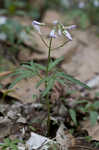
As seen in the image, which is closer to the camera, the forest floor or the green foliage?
the green foliage

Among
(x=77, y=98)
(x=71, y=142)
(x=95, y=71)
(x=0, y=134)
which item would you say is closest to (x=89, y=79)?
(x=95, y=71)

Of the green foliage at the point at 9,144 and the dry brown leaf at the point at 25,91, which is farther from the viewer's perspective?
the dry brown leaf at the point at 25,91

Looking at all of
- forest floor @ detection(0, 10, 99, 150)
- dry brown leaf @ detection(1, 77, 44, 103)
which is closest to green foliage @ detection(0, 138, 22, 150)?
forest floor @ detection(0, 10, 99, 150)

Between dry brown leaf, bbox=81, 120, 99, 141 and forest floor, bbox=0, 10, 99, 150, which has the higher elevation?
forest floor, bbox=0, 10, 99, 150

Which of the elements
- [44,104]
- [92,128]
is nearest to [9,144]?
[44,104]

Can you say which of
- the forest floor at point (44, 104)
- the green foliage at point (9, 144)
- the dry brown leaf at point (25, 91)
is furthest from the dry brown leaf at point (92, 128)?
the green foliage at point (9, 144)

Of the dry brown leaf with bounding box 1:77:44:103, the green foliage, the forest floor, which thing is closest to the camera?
the green foliage

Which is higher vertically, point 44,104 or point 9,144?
point 44,104

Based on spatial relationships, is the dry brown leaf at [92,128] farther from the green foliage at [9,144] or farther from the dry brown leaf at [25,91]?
the green foliage at [9,144]

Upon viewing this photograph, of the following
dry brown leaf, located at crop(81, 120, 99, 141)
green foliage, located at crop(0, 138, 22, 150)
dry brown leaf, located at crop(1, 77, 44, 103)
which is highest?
dry brown leaf, located at crop(1, 77, 44, 103)

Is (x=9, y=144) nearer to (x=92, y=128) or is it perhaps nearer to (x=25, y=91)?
(x=92, y=128)

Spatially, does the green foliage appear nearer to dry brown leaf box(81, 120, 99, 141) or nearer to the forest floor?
the forest floor
